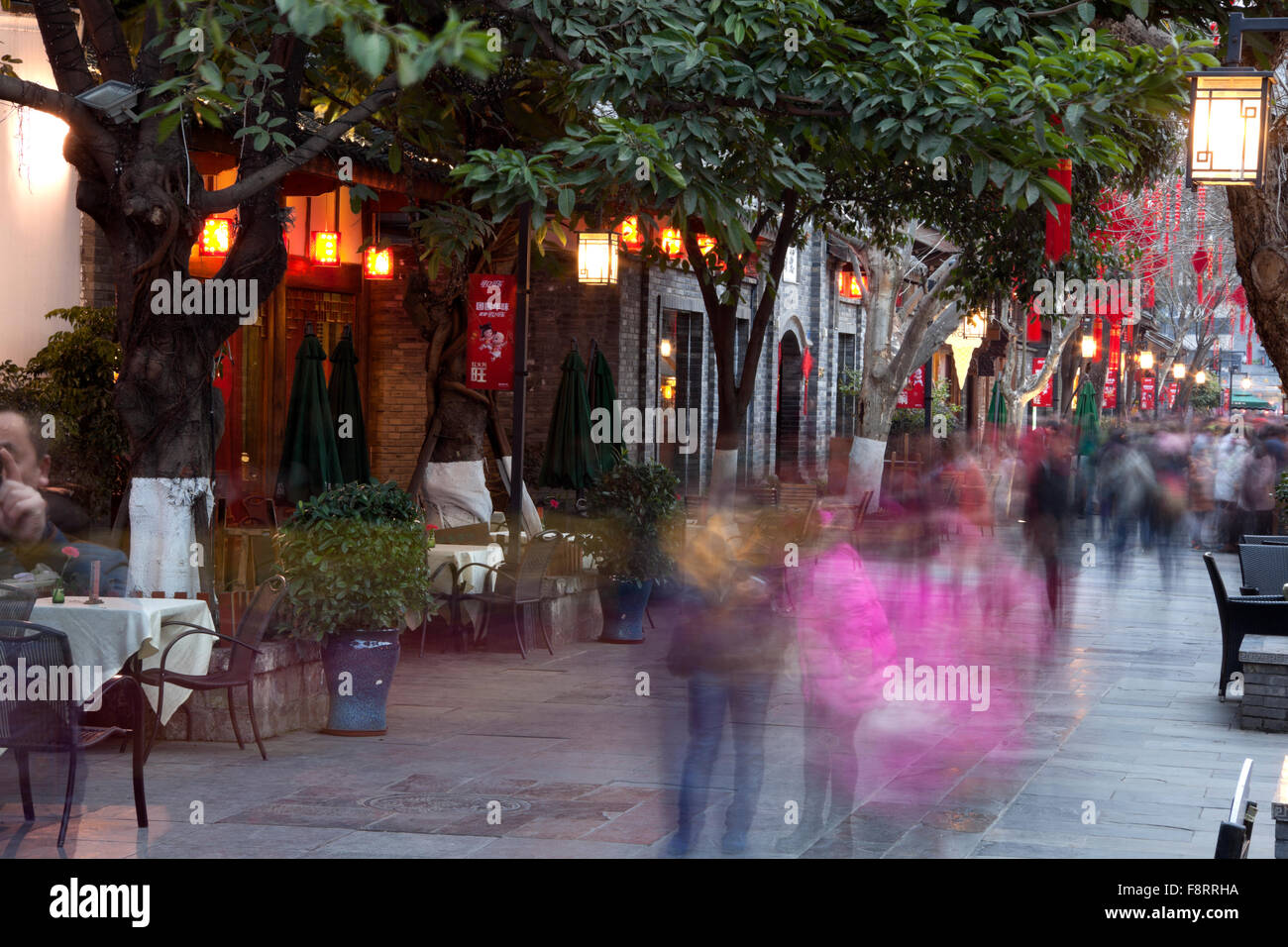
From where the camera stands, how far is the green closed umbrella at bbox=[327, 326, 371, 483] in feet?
46.8

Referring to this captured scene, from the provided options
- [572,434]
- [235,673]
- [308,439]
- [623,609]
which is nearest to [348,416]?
[308,439]

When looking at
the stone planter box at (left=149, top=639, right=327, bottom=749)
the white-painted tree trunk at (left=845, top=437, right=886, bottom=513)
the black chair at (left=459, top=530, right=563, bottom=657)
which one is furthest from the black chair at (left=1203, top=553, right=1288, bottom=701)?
the white-painted tree trunk at (left=845, top=437, right=886, bottom=513)

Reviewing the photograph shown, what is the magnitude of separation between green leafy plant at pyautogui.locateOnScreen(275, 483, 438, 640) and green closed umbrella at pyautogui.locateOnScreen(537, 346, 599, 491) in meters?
6.57

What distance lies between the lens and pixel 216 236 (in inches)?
563

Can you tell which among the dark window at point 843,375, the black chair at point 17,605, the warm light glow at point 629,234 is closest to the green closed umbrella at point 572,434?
the warm light glow at point 629,234

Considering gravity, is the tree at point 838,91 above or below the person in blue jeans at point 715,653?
above

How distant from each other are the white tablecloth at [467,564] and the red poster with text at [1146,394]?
48.9m

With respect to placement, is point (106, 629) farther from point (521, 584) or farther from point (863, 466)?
point (863, 466)

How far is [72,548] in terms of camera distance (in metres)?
8.90

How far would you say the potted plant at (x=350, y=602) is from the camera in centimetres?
912

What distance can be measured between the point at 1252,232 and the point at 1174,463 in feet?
55.0

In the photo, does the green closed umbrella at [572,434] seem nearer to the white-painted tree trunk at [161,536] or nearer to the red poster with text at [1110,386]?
the white-painted tree trunk at [161,536]

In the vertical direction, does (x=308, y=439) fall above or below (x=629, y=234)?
below

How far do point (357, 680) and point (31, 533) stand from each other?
225 centimetres
